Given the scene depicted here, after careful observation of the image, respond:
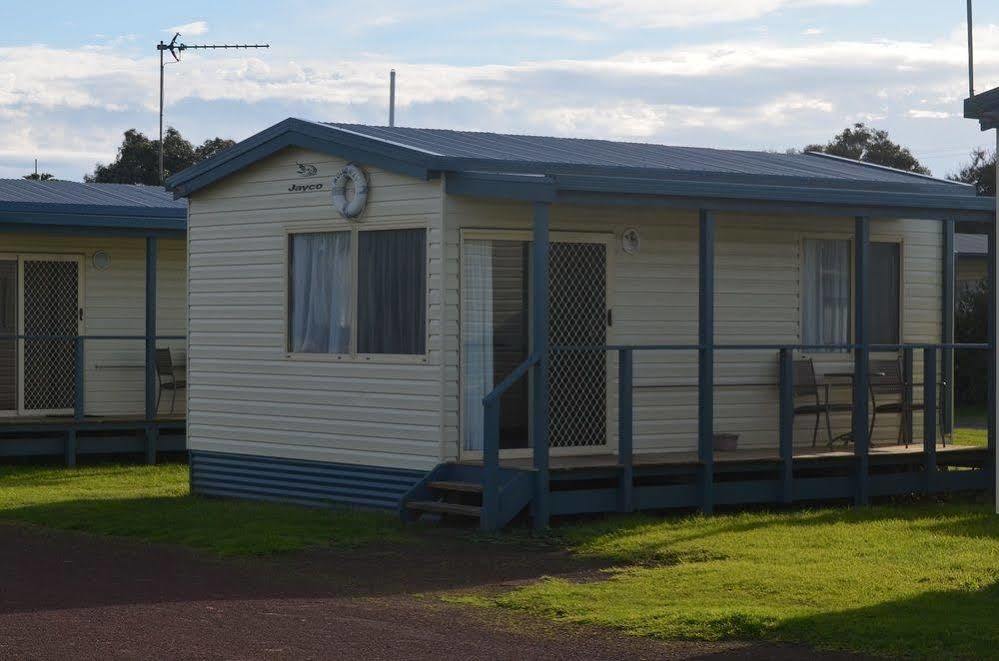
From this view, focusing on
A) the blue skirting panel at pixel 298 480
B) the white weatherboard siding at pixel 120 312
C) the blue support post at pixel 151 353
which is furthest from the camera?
the white weatherboard siding at pixel 120 312

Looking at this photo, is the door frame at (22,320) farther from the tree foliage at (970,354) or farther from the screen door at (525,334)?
the tree foliage at (970,354)

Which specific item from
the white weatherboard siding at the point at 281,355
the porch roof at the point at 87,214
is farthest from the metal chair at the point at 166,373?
the white weatherboard siding at the point at 281,355

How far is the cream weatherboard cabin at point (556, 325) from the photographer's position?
1345 cm

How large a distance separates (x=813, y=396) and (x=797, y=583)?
5.72m

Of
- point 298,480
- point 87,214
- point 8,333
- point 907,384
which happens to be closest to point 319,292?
point 298,480

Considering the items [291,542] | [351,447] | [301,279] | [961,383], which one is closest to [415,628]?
[291,542]

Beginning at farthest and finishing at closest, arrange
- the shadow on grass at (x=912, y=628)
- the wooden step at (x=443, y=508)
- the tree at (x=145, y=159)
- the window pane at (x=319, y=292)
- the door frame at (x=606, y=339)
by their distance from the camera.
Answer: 1. the tree at (x=145, y=159)
2. the window pane at (x=319, y=292)
3. the door frame at (x=606, y=339)
4. the wooden step at (x=443, y=508)
5. the shadow on grass at (x=912, y=628)

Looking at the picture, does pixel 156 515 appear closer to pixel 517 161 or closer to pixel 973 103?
pixel 517 161

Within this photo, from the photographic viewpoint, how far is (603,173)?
14.0 m

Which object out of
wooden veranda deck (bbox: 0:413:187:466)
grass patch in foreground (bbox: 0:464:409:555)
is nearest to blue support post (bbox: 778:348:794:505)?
grass patch in foreground (bbox: 0:464:409:555)

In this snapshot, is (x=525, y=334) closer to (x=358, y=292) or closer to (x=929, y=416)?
(x=358, y=292)

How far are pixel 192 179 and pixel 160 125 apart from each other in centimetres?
2698

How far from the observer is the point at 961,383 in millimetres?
30297

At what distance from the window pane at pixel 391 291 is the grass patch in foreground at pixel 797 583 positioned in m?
2.15
